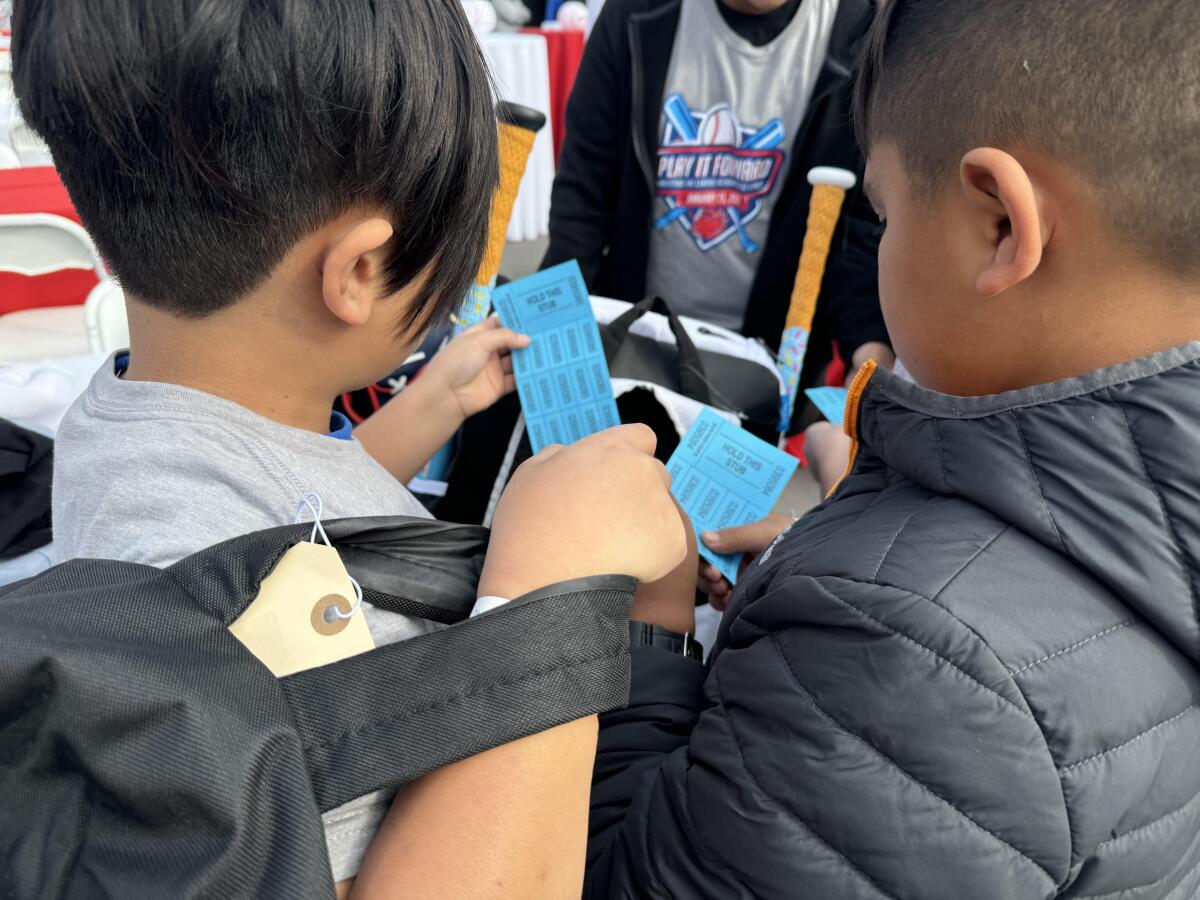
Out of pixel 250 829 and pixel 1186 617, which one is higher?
pixel 1186 617

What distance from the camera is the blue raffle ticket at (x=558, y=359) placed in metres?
1.07

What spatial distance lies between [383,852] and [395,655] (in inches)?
4.6

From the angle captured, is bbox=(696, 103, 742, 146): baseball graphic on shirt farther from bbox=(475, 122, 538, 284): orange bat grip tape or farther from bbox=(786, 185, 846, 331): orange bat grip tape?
bbox=(475, 122, 538, 284): orange bat grip tape

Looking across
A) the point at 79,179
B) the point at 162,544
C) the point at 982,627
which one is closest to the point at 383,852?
the point at 162,544

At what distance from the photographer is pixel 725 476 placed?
1026 millimetres

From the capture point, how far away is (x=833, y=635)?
532 mm

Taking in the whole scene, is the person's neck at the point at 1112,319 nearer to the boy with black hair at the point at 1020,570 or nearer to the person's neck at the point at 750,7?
the boy with black hair at the point at 1020,570

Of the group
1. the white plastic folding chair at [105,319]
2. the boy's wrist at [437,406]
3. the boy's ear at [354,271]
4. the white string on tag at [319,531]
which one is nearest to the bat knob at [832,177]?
the boy's wrist at [437,406]

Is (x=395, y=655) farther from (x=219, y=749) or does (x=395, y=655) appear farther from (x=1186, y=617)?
(x=1186, y=617)

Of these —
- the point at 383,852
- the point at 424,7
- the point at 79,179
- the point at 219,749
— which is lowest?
the point at 383,852

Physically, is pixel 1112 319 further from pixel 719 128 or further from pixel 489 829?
pixel 719 128

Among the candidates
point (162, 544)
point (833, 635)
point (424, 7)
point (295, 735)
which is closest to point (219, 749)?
point (295, 735)

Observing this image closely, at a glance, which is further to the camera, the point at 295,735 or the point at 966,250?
the point at 966,250

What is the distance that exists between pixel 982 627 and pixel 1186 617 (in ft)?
0.41
